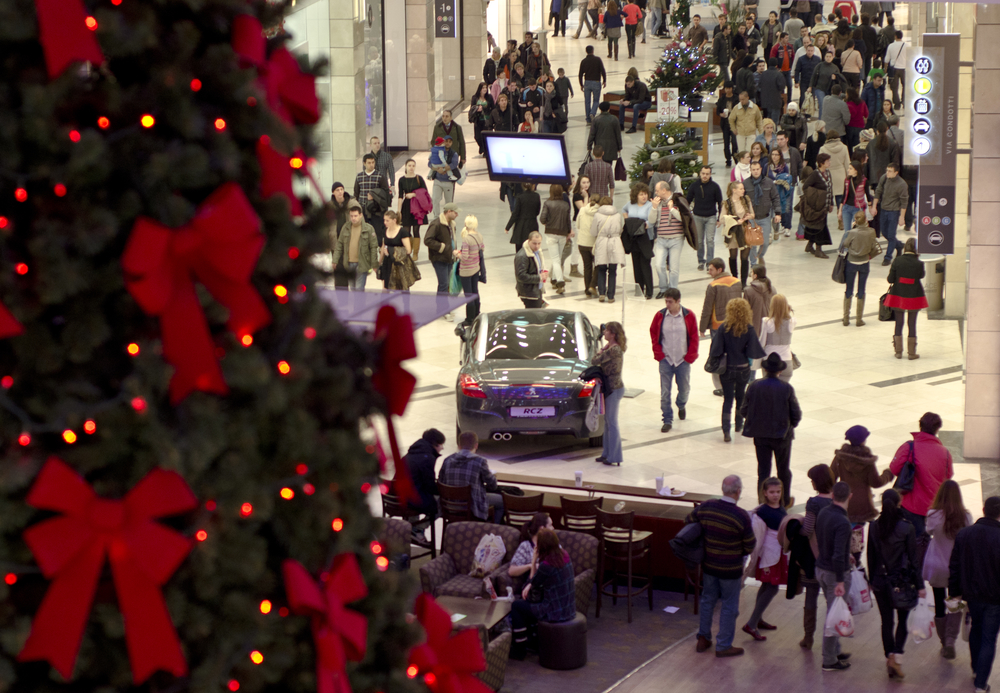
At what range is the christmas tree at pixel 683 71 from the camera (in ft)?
97.7

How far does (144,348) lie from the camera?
2.47 metres

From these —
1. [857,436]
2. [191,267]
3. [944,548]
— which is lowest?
[944,548]

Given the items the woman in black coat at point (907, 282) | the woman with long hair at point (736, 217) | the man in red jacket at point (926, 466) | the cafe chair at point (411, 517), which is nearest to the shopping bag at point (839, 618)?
the man in red jacket at point (926, 466)

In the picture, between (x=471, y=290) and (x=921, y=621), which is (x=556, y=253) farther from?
(x=921, y=621)

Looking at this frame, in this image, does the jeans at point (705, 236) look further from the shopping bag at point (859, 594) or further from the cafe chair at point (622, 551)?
the shopping bag at point (859, 594)

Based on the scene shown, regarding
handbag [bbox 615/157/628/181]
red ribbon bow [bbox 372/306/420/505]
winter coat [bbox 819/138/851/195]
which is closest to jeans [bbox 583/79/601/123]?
handbag [bbox 615/157/628/181]

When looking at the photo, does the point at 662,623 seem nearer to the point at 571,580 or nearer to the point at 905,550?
the point at 571,580

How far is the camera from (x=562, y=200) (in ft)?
63.6

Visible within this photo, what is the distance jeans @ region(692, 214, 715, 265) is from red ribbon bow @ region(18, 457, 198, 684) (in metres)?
16.5

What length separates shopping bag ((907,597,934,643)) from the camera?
357 inches

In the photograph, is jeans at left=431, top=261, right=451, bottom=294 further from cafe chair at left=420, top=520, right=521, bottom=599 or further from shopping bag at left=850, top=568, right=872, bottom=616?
shopping bag at left=850, top=568, right=872, bottom=616

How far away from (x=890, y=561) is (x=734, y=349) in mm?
4633

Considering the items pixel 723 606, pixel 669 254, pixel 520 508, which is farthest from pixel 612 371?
pixel 669 254

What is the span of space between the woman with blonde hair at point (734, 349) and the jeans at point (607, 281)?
5.19 metres
